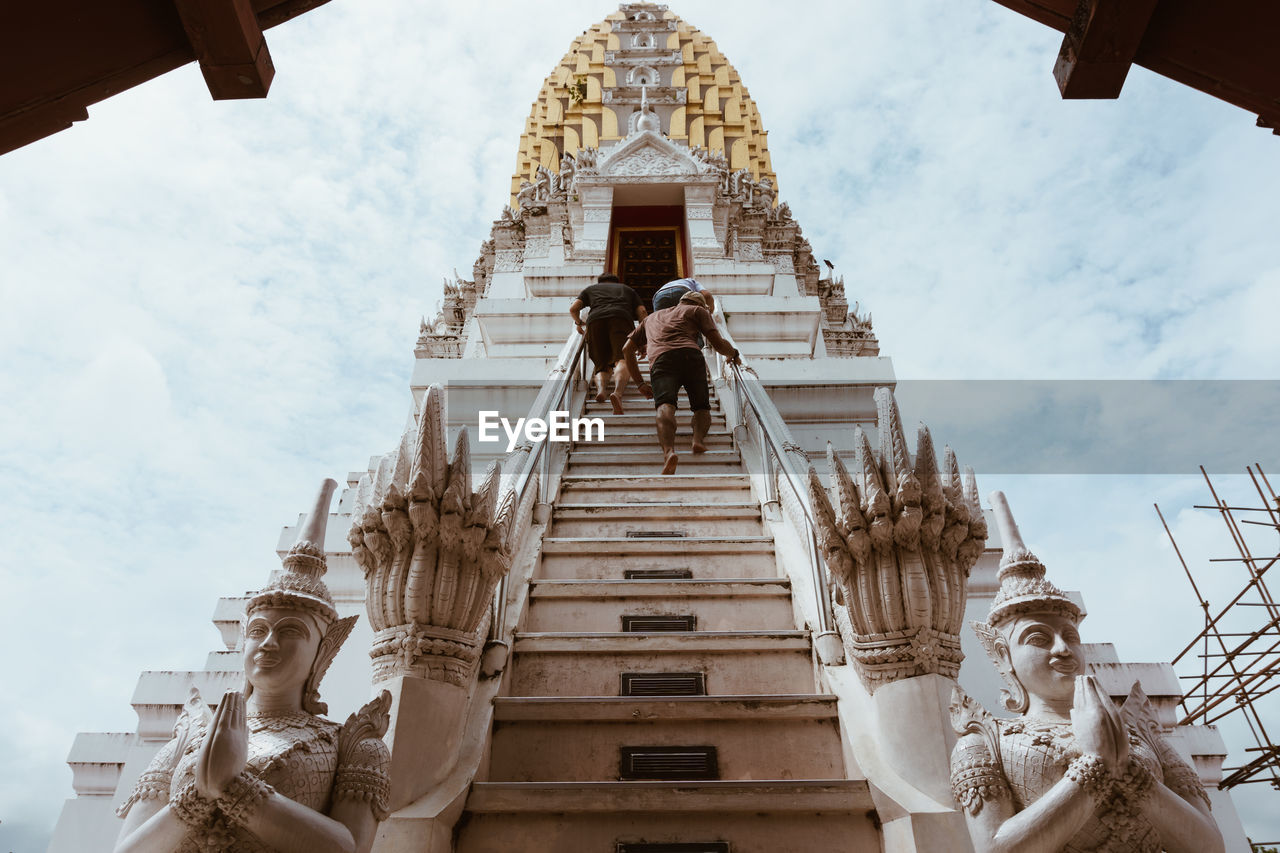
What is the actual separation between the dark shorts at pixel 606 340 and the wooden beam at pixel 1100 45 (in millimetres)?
5506

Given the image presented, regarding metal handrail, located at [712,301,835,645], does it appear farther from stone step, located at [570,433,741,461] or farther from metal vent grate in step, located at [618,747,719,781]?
metal vent grate in step, located at [618,747,719,781]

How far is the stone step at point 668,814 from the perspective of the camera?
125 inches

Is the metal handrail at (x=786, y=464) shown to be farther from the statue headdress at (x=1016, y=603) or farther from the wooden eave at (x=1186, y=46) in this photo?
the wooden eave at (x=1186, y=46)

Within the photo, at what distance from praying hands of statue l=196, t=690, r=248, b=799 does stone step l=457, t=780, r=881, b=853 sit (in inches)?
47.4

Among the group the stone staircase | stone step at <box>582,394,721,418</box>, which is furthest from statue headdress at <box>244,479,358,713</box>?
stone step at <box>582,394,721,418</box>

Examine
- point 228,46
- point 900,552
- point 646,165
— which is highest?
point 646,165

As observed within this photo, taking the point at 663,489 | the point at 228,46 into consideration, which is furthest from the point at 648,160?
the point at 228,46

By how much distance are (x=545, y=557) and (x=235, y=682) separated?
2039 millimetres

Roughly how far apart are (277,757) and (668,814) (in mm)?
1492

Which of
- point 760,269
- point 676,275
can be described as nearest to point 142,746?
point 760,269

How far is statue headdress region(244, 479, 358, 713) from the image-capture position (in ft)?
8.90

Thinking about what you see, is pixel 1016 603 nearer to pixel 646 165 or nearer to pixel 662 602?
pixel 662 602

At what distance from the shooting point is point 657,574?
518cm

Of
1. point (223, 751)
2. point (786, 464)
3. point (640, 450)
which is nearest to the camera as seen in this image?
point (223, 751)
